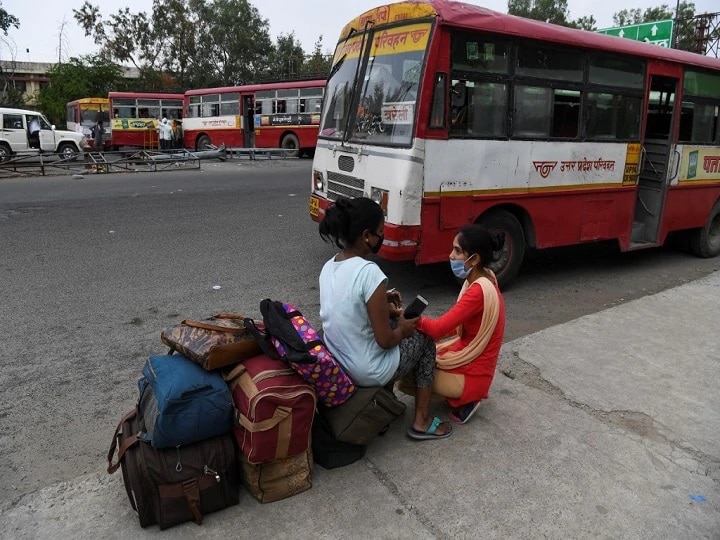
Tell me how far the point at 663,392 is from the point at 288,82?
69.7 feet

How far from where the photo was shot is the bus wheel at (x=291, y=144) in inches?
901

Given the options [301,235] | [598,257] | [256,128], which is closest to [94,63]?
[256,128]

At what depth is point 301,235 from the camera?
8773 millimetres

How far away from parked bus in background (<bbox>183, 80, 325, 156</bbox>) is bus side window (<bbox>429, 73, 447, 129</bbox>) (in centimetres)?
1706

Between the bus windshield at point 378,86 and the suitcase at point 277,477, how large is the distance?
3.40 meters

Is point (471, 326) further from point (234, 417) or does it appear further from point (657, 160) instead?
point (657, 160)

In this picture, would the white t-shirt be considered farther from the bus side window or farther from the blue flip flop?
the bus side window

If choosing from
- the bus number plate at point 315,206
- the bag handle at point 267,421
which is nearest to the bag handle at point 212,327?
the bag handle at point 267,421

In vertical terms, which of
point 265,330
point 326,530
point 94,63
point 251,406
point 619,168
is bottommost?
point 326,530

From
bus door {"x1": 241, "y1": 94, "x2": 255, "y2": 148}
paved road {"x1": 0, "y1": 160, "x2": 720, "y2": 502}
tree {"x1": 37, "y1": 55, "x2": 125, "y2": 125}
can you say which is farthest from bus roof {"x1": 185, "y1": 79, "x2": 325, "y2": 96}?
tree {"x1": 37, "y1": 55, "x2": 125, "y2": 125}

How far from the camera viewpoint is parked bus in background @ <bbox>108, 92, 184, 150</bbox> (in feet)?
89.9

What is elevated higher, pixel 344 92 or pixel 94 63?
pixel 94 63

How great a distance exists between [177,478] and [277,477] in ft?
1.51

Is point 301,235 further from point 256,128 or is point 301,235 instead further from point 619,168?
point 256,128
